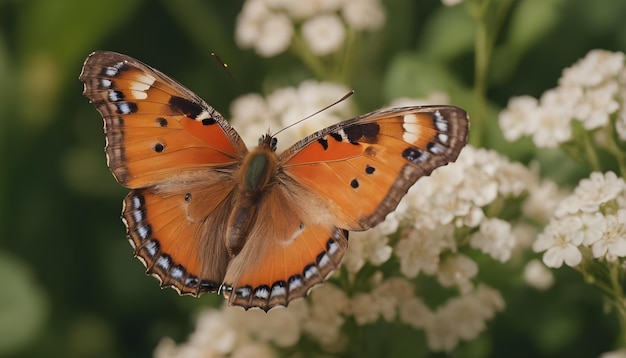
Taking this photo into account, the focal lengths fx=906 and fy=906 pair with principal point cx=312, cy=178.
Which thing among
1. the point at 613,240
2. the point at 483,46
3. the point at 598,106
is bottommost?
the point at 613,240

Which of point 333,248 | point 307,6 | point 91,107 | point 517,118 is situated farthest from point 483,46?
point 91,107

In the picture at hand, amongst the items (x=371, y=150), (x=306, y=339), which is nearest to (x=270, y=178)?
(x=371, y=150)

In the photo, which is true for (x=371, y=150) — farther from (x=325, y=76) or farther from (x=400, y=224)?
(x=325, y=76)

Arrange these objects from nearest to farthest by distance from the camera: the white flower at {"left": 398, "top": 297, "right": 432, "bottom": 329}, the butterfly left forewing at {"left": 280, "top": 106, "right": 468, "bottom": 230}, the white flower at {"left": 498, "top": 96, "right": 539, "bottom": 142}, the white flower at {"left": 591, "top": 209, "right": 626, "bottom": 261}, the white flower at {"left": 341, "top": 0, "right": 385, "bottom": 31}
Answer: the butterfly left forewing at {"left": 280, "top": 106, "right": 468, "bottom": 230}
the white flower at {"left": 591, "top": 209, "right": 626, "bottom": 261}
the white flower at {"left": 398, "top": 297, "right": 432, "bottom": 329}
the white flower at {"left": 498, "top": 96, "right": 539, "bottom": 142}
the white flower at {"left": 341, "top": 0, "right": 385, "bottom": 31}

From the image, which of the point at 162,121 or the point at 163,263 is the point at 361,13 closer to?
the point at 162,121

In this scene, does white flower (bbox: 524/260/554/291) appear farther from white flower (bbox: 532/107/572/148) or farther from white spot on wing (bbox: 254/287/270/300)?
white spot on wing (bbox: 254/287/270/300)

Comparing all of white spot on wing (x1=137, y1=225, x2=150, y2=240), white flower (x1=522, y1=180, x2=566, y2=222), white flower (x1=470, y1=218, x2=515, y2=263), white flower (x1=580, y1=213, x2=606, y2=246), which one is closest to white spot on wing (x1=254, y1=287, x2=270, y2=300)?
white spot on wing (x1=137, y1=225, x2=150, y2=240)

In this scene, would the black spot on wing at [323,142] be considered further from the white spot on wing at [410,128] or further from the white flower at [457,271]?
the white flower at [457,271]
